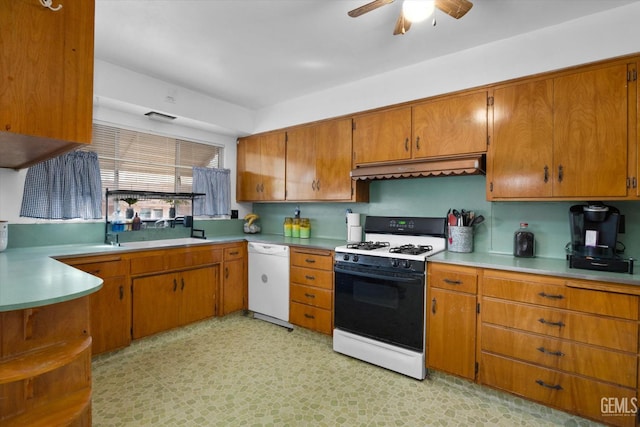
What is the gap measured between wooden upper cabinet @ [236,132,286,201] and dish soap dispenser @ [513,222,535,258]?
8.22 feet

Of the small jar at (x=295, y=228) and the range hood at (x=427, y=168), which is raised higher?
the range hood at (x=427, y=168)

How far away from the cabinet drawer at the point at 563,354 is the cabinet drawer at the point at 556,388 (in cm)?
4

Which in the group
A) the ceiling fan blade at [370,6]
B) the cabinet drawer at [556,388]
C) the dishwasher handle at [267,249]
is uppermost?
the ceiling fan blade at [370,6]

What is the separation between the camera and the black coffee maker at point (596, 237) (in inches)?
75.5

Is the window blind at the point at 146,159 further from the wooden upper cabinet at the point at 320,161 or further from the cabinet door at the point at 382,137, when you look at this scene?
the cabinet door at the point at 382,137

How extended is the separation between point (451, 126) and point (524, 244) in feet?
3.70

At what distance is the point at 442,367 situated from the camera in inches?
91.6

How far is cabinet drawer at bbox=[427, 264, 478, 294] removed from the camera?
2.22 m

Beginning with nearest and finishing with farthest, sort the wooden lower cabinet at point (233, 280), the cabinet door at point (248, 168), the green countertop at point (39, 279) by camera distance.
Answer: the green countertop at point (39, 279), the wooden lower cabinet at point (233, 280), the cabinet door at point (248, 168)

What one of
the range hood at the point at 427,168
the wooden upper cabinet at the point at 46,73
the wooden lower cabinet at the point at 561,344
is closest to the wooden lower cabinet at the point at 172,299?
the wooden upper cabinet at the point at 46,73

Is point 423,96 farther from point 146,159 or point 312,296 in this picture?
point 146,159

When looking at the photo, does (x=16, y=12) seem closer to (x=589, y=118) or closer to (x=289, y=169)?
(x=289, y=169)

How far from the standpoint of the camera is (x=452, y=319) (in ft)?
7.52

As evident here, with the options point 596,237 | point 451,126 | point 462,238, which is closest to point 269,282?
point 462,238
